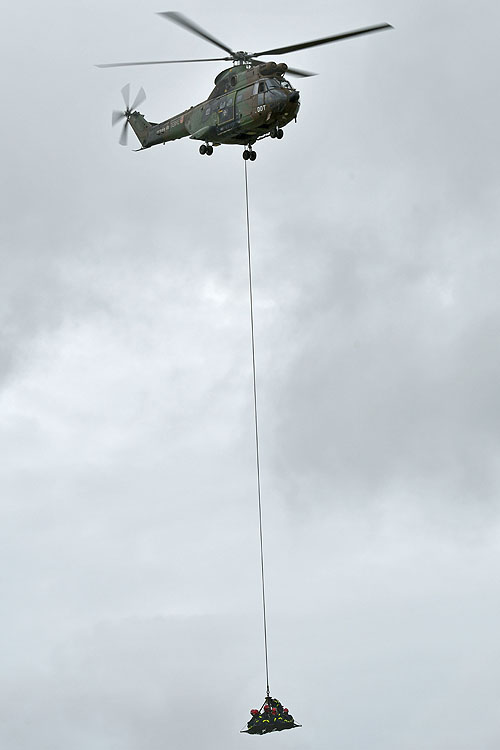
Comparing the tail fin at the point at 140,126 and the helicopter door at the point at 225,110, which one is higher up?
the tail fin at the point at 140,126

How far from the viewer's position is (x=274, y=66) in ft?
197

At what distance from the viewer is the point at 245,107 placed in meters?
59.8

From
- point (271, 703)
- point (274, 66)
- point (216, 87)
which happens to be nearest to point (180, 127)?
point (216, 87)

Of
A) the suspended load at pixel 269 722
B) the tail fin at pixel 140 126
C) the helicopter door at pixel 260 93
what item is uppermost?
the tail fin at pixel 140 126

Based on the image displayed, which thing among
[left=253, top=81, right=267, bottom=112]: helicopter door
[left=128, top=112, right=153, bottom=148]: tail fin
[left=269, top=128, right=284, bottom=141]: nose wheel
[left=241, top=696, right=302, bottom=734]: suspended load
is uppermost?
[left=128, top=112, right=153, bottom=148]: tail fin

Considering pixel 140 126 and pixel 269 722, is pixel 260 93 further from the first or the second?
pixel 269 722

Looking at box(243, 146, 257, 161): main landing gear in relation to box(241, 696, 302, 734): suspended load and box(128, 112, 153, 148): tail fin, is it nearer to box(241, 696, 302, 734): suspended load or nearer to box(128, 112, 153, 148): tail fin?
box(128, 112, 153, 148): tail fin

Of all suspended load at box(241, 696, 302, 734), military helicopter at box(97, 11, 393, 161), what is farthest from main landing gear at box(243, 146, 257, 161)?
suspended load at box(241, 696, 302, 734)

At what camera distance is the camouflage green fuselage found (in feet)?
194

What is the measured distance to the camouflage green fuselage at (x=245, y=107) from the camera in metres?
59.1

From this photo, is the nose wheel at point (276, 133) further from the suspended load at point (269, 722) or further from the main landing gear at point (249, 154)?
the suspended load at point (269, 722)

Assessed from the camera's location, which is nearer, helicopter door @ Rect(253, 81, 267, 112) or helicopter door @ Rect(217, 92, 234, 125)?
helicopter door @ Rect(253, 81, 267, 112)

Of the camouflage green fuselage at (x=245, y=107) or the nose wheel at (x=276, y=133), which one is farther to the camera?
the nose wheel at (x=276, y=133)

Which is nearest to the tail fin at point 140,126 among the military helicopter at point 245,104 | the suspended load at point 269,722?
the military helicopter at point 245,104
